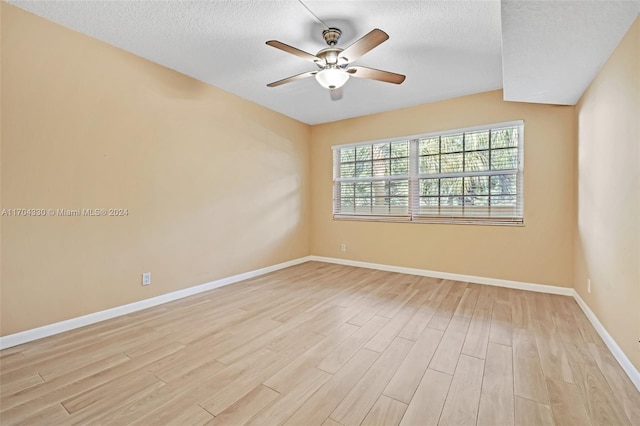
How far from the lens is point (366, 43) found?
6.64 ft

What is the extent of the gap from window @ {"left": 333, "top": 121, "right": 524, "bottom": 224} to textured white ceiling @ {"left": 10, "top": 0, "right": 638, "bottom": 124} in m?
0.78

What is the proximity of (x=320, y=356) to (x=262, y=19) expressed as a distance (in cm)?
267

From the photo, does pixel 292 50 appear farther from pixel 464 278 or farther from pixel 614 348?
pixel 464 278

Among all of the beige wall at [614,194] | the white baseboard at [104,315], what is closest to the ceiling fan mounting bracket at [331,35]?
the beige wall at [614,194]

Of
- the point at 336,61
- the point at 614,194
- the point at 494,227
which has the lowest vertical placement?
the point at 494,227

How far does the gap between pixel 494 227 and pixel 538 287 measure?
85 centimetres

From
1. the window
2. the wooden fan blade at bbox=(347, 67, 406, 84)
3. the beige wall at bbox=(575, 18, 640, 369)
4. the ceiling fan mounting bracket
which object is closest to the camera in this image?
the beige wall at bbox=(575, 18, 640, 369)

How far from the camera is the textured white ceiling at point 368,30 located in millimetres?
1937

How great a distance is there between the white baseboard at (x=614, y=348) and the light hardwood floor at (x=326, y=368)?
43mm

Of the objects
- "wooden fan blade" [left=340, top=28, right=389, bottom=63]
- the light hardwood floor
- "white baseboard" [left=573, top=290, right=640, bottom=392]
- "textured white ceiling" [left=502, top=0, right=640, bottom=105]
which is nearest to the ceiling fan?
"wooden fan blade" [left=340, top=28, right=389, bottom=63]

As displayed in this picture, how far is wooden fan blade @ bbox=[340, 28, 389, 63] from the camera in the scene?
1900mm

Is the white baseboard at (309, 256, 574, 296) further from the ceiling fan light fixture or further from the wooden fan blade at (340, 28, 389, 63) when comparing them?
the wooden fan blade at (340, 28, 389, 63)

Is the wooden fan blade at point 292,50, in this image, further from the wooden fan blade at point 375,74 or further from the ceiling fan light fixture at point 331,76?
the wooden fan blade at point 375,74

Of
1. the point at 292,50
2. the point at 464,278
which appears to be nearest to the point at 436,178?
the point at 464,278
